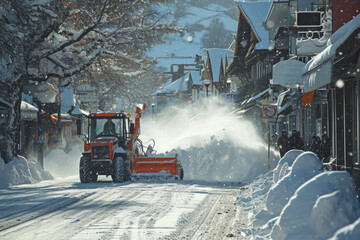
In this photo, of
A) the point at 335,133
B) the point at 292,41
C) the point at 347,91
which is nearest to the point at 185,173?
the point at 335,133

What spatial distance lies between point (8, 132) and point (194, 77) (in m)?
77.0

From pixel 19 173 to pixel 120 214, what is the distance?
9300 mm

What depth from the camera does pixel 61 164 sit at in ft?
93.5

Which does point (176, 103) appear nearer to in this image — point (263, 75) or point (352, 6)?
point (263, 75)

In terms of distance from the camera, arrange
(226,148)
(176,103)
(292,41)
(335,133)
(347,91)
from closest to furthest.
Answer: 1. (347,91)
2. (335,133)
3. (226,148)
4. (292,41)
5. (176,103)

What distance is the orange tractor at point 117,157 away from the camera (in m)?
18.9

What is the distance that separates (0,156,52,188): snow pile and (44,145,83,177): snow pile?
254 inches

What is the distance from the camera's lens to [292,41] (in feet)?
101

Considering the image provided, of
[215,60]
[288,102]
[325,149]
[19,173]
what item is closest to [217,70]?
[215,60]

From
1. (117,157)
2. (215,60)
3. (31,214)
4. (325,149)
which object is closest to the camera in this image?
(31,214)

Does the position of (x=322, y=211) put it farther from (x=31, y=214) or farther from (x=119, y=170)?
(x=119, y=170)

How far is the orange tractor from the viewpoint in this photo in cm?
1891

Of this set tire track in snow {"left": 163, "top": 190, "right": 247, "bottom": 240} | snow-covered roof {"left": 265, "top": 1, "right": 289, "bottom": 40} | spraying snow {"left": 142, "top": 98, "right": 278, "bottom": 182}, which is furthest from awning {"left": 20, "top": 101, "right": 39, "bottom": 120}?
tire track in snow {"left": 163, "top": 190, "right": 247, "bottom": 240}

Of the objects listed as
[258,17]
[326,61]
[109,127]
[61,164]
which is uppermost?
→ [258,17]
